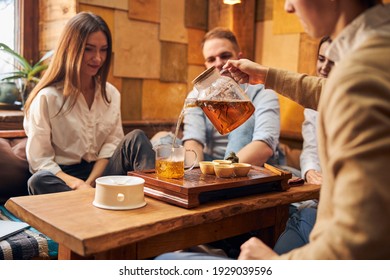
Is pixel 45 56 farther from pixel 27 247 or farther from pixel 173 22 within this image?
pixel 27 247

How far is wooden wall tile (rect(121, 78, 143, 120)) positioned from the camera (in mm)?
2547

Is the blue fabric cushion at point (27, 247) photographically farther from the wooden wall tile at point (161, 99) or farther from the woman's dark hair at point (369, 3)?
the wooden wall tile at point (161, 99)

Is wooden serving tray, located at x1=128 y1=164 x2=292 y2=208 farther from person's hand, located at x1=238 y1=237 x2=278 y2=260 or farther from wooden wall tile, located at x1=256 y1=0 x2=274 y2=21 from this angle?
wooden wall tile, located at x1=256 y1=0 x2=274 y2=21

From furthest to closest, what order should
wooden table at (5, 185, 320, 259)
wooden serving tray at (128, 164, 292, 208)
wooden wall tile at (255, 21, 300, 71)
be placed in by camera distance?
wooden wall tile at (255, 21, 300, 71), wooden serving tray at (128, 164, 292, 208), wooden table at (5, 185, 320, 259)

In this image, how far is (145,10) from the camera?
101 inches

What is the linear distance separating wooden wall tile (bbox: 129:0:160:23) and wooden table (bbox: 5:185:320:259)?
59.5 inches

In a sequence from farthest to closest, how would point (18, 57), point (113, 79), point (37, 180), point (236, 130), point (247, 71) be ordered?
point (113, 79) < point (18, 57) < point (236, 130) < point (37, 180) < point (247, 71)

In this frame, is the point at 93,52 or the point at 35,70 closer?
the point at 93,52

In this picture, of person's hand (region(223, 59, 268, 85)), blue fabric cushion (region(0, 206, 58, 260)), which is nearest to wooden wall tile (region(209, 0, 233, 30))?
person's hand (region(223, 59, 268, 85))

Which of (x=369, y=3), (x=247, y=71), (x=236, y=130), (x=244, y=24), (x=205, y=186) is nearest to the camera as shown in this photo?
(x=369, y=3)

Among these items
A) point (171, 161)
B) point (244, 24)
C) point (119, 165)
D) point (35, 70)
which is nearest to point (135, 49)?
A: point (35, 70)

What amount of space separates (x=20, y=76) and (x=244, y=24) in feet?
4.36

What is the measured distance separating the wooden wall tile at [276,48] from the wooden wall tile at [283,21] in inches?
1.1

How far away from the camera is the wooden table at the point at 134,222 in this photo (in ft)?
3.06
